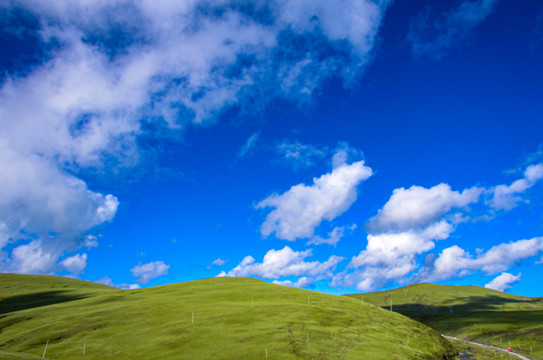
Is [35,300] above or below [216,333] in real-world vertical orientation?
above

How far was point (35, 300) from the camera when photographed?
495 ft

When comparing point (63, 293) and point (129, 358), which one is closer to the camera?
point (129, 358)

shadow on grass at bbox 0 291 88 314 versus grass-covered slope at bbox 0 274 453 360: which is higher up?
shadow on grass at bbox 0 291 88 314

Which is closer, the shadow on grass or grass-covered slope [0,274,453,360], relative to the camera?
grass-covered slope [0,274,453,360]

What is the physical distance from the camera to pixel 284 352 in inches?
2357

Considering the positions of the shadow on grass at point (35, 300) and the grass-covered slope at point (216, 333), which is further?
the shadow on grass at point (35, 300)

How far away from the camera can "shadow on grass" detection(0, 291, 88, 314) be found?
5374 inches

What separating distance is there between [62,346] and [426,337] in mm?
90741

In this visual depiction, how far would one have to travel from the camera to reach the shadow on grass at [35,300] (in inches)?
5374

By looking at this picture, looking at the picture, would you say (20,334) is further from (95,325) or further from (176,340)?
(176,340)

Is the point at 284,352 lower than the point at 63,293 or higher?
lower

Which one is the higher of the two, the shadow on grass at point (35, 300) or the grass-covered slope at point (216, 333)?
the shadow on grass at point (35, 300)

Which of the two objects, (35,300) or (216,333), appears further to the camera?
(35,300)

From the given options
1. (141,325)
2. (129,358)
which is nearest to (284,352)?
(129,358)
